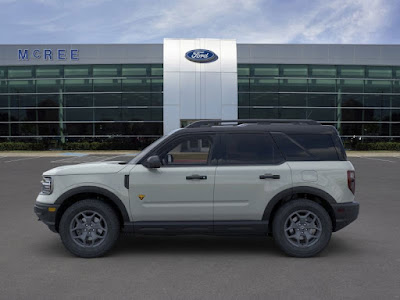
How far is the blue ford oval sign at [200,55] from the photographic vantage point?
35219 mm

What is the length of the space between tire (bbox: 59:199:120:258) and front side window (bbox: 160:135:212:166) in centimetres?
102

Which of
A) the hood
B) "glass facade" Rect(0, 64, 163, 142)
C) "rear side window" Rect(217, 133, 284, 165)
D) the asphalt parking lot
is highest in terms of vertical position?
"glass facade" Rect(0, 64, 163, 142)

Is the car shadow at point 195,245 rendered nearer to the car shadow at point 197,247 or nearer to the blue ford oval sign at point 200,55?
the car shadow at point 197,247

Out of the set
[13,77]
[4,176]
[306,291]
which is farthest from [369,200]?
[13,77]

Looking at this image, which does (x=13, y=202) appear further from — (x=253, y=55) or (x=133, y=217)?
(x=253, y=55)

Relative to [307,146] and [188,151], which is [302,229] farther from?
[188,151]

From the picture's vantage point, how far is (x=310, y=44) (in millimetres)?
37281

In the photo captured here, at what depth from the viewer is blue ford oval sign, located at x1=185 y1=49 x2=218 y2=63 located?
35.2m

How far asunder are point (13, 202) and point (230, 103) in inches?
1043

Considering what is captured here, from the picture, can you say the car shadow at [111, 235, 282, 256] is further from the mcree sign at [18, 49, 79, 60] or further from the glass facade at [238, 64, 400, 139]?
the mcree sign at [18, 49, 79, 60]

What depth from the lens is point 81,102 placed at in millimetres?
38031

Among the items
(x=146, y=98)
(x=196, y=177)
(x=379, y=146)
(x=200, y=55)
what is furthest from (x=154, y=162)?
(x=379, y=146)

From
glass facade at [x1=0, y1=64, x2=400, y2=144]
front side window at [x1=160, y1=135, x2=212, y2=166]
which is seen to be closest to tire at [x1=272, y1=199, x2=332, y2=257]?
front side window at [x1=160, y1=135, x2=212, y2=166]

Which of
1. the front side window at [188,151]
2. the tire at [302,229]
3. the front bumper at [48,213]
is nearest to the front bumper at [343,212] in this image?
the tire at [302,229]
